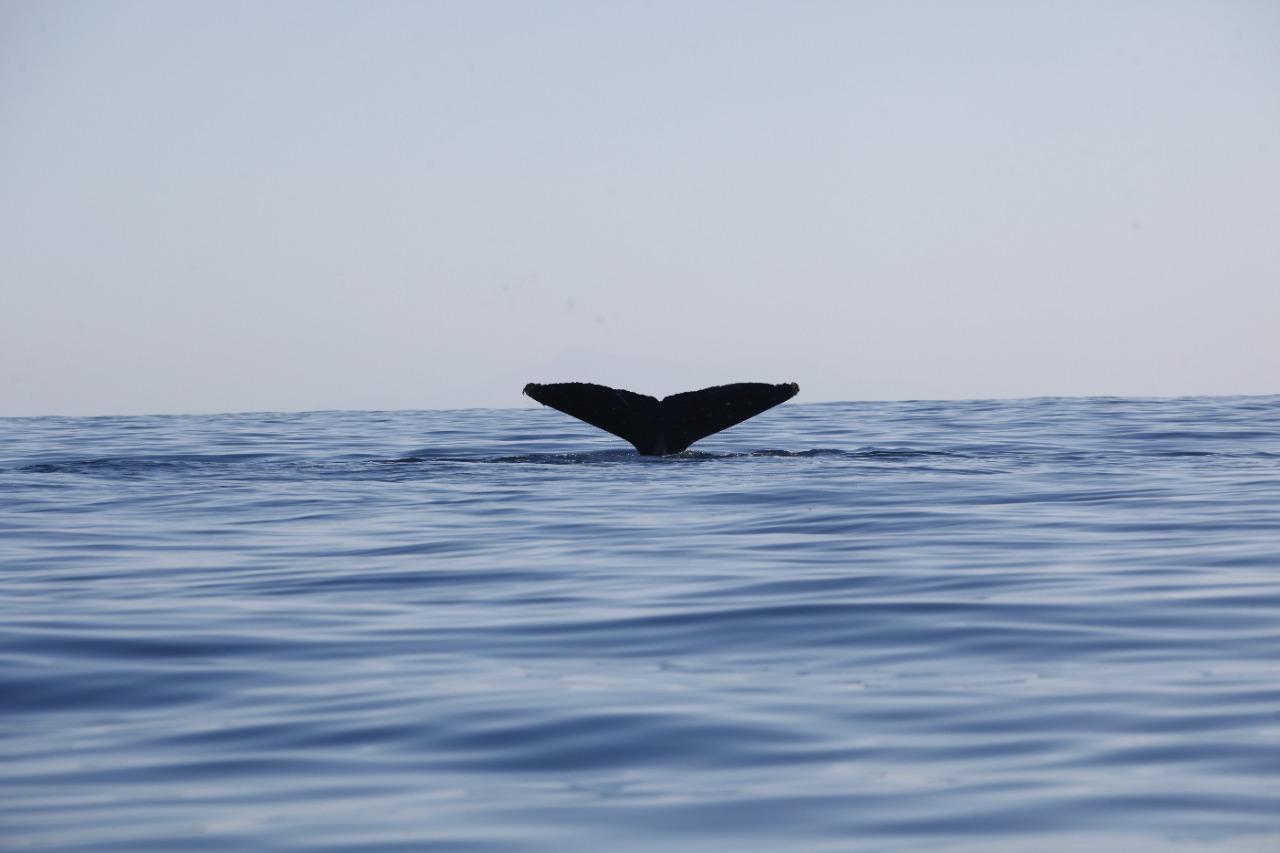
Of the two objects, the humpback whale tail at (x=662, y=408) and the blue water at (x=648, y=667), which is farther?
the humpback whale tail at (x=662, y=408)

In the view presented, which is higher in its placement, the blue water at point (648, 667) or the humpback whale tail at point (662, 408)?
the humpback whale tail at point (662, 408)

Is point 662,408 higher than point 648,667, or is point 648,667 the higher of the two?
point 662,408

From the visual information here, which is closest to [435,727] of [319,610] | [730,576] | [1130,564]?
[319,610]

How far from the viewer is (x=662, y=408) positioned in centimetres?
1706

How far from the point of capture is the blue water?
4.87 metres

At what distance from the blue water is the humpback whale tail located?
85 centimetres

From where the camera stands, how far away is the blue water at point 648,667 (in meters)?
4.87

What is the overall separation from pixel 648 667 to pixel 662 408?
33.2 ft

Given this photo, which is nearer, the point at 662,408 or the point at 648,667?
the point at 648,667

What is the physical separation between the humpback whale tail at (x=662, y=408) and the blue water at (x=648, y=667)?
0.85 metres

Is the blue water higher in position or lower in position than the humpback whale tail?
lower

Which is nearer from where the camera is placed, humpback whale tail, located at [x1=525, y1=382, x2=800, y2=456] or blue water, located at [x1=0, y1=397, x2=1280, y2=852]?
blue water, located at [x1=0, y1=397, x2=1280, y2=852]

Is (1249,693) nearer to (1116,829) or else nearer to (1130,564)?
(1116,829)

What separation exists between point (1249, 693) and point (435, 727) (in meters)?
2.85
